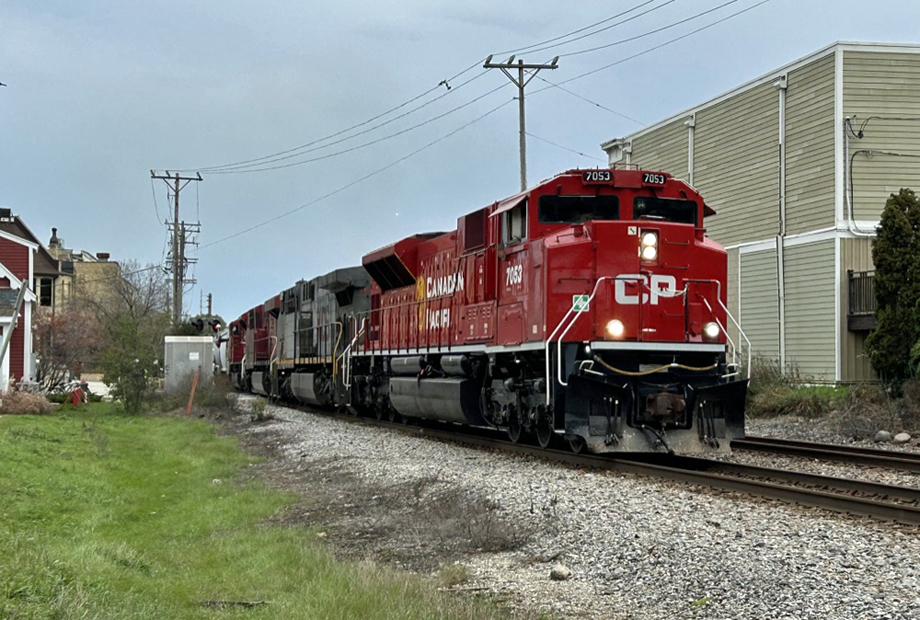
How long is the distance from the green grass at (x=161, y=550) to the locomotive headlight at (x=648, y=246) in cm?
512

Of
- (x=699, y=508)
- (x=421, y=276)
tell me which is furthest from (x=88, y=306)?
(x=699, y=508)

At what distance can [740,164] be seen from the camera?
1033 inches

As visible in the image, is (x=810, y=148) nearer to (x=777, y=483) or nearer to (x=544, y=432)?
(x=544, y=432)

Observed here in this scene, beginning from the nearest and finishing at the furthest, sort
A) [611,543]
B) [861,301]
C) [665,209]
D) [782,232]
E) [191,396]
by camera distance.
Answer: [611,543] < [665,209] < [861,301] < [782,232] < [191,396]

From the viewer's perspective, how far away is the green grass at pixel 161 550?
18.3 feet

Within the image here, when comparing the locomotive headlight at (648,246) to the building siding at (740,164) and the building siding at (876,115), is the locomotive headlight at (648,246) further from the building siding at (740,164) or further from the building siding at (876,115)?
the building siding at (740,164)

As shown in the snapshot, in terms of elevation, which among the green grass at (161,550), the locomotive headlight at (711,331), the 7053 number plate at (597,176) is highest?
the 7053 number plate at (597,176)

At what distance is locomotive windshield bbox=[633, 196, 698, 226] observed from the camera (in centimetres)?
1279

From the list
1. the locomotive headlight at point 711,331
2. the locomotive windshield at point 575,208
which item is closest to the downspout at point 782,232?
the locomotive headlight at point 711,331

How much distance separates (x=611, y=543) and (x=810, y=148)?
18653mm

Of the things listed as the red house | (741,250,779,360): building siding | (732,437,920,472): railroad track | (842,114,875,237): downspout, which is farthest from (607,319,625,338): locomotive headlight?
the red house


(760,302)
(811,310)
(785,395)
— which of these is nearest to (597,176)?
(785,395)

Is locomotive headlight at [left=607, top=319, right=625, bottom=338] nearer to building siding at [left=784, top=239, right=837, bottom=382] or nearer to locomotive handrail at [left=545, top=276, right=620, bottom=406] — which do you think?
locomotive handrail at [left=545, top=276, right=620, bottom=406]

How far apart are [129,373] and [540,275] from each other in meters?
17.4
